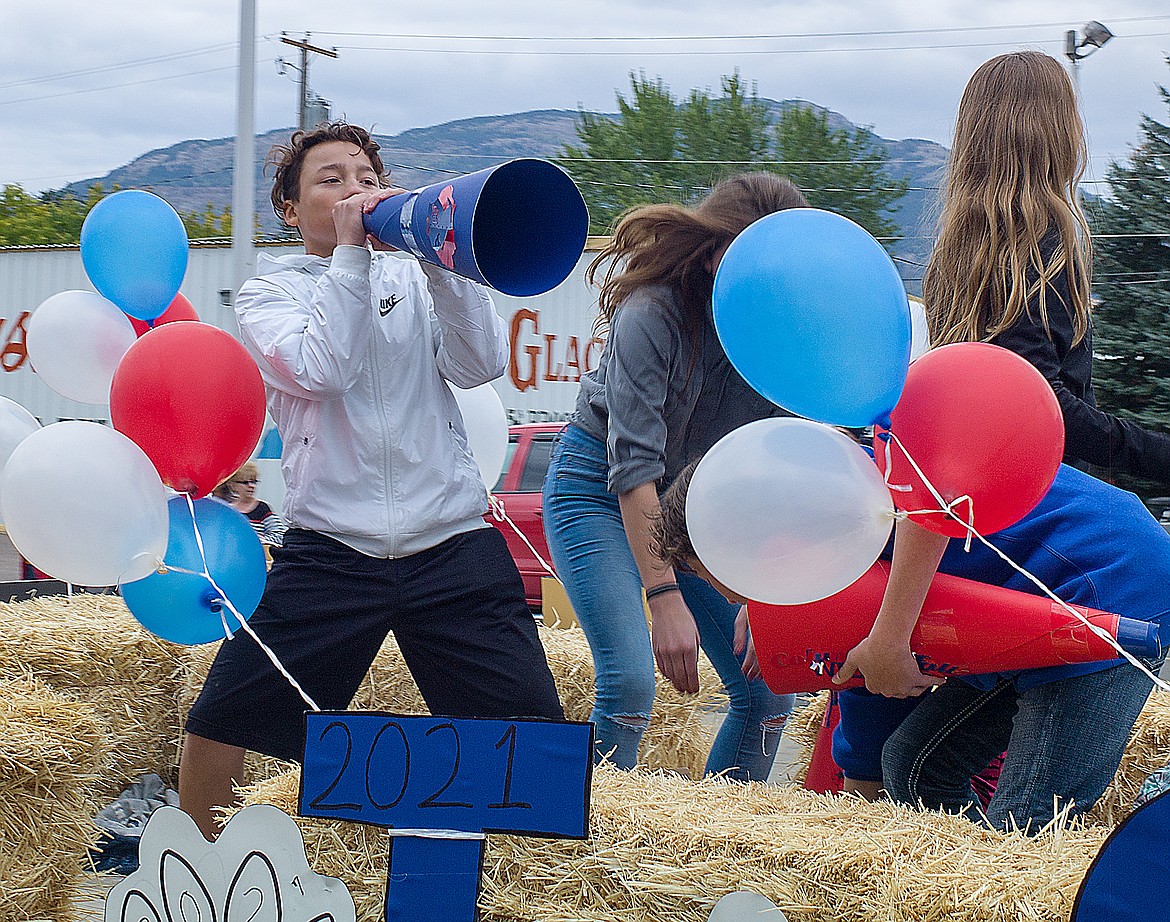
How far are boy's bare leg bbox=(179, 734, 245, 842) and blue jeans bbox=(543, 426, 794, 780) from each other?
0.77 m

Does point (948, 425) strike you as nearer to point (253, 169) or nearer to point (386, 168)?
point (386, 168)

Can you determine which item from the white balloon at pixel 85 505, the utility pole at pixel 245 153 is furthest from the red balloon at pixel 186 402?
the utility pole at pixel 245 153

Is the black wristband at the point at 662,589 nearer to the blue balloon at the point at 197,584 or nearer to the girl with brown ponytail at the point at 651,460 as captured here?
the girl with brown ponytail at the point at 651,460

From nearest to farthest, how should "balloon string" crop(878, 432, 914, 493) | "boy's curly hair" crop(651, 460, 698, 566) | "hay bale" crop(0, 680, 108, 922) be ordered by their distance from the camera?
"balloon string" crop(878, 432, 914, 493), "boy's curly hair" crop(651, 460, 698, 566), "hay bale" crop(0, 680, 108, 922)

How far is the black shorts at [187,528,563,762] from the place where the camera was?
2.42 m

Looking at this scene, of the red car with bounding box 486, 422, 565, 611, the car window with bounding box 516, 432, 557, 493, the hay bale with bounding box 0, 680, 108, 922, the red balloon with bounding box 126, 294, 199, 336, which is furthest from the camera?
the car window with bounding box 516, 432, 557, 493

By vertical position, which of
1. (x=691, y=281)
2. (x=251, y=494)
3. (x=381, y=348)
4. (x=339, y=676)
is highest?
(x=691, y=281)

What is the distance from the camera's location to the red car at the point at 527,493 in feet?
25.7

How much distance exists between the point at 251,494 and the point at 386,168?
12.5 feet

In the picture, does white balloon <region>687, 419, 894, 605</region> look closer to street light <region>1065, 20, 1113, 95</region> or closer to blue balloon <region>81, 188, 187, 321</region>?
blue balloon <region>81, 188, 187, 321</region>

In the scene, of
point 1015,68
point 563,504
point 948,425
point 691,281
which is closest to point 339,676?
point 563,504

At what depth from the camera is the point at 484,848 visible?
6.47 feet

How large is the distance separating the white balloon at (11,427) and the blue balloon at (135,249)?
347mm

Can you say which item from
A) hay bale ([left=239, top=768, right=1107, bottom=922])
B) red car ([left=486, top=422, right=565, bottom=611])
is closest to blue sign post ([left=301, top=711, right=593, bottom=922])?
hay bale ([left=239, top=768, right=1107, bottom=922])
